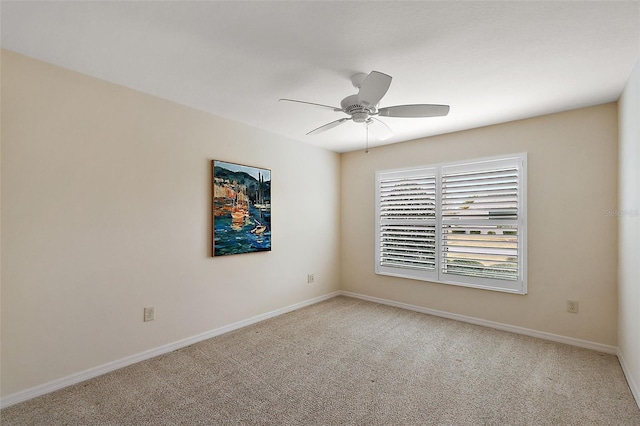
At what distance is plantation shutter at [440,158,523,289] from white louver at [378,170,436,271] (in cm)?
17

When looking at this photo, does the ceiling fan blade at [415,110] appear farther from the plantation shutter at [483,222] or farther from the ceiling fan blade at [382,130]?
the plantation shutter at [483,222]

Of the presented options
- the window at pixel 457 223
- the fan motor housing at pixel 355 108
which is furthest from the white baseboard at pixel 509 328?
the fan motor housing at pixel 355 108

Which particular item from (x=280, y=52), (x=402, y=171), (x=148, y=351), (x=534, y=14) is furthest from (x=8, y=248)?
(x=402, y=171)

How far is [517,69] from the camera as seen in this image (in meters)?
2.23

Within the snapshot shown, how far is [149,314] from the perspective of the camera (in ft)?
8.91

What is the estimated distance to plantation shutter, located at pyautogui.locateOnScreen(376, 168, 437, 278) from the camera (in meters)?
3.99

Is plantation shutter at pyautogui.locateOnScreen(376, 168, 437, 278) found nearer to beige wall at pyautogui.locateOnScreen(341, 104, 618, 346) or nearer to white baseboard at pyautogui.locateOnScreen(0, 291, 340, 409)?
beige wall at pyautogui.locateOnScreen(341, 104, 618, 346)

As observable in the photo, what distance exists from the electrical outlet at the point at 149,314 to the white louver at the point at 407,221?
2.95 m

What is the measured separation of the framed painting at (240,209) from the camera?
10.6 feet

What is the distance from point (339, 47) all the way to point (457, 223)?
263cm

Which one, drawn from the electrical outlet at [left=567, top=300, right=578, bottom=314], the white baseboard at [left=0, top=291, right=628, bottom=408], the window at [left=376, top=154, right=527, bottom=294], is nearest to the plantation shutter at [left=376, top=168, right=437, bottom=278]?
the window at [left=376, top=154, right=527, bottom=294]

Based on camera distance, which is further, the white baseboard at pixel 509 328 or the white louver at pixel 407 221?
the white louver at pixel 407 221

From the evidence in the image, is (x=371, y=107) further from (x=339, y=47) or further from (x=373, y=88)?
(x=339, y=47)

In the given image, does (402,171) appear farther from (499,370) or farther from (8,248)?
(8,248)
